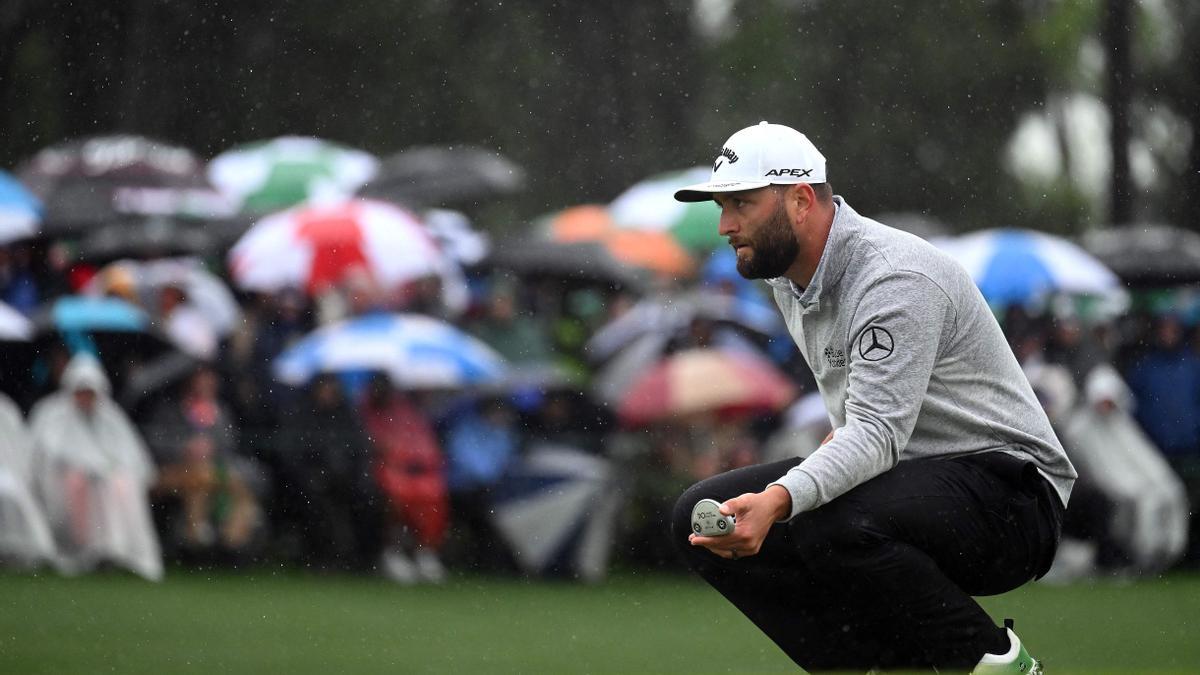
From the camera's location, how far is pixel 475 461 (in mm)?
10852

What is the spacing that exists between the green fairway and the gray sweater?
1516 mm

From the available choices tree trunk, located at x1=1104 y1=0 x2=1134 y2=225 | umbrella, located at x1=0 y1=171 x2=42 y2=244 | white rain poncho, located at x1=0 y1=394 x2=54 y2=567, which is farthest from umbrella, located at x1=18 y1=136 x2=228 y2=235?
tree trunk, located at x1=1104 y1=0 x2=1134 y2=225

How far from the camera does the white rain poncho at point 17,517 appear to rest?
33.3 ft

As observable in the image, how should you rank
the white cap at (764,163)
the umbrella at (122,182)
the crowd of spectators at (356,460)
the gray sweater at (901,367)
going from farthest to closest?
the umbrella at (122,182) < the crowd of spectators at (356,460) < the white cap at (764,163) < the gray sweater at (901,367)

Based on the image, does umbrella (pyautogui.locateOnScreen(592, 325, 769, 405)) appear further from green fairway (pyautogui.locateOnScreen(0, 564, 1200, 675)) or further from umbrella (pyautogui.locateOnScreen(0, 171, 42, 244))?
umbrella (pyautogui.locateOnScreen(0, 171, 42, 244))

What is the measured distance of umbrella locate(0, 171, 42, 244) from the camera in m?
12.4

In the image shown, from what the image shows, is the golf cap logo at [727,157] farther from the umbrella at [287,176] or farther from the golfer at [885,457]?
the umbrella at [287,176]

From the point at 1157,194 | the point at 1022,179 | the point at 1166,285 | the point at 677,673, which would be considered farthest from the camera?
the point at 1022,179

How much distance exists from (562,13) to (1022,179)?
29.3 ft

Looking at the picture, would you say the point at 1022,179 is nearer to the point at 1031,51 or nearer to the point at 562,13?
the point at 1031,51

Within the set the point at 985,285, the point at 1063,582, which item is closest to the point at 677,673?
the point at 1063,582

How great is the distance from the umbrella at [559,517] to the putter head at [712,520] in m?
6.28

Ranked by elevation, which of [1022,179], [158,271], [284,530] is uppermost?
[158,271]

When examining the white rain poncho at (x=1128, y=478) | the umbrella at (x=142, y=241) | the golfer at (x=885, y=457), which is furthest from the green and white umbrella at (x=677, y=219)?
the golfer at (x=885, y=457)
